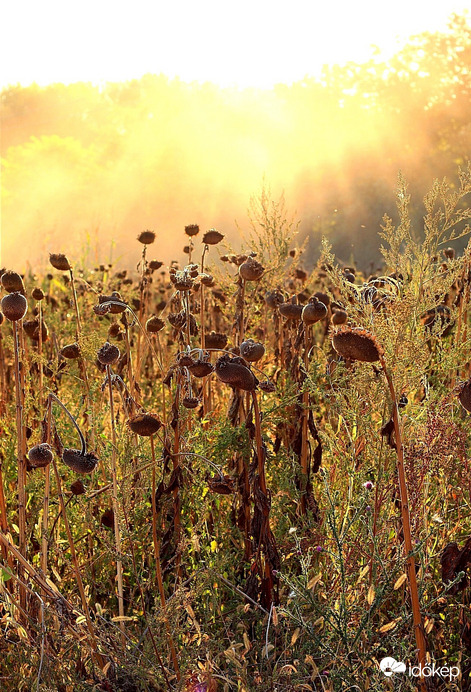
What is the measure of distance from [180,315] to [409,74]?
63.4 feet

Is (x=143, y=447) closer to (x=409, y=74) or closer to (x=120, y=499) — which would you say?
(x=120, y=499)

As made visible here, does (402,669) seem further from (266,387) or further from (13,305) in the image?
(13,305)

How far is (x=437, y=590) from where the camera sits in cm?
184

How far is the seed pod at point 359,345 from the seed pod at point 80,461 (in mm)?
536

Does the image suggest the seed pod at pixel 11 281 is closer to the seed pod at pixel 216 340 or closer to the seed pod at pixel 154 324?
the seed pod at pixel 154 324

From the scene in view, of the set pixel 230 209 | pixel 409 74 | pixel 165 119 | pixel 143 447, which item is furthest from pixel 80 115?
pixel 143 447

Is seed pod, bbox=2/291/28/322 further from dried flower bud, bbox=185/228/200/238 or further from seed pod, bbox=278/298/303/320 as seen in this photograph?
dried flower bud, bbox=185/228/200/238

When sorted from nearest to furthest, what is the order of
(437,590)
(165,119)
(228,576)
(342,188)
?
(437,590), (228,576), (342,188), (165,119)

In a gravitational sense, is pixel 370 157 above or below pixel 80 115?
below

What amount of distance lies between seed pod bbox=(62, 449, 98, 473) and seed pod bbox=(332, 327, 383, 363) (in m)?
0.54

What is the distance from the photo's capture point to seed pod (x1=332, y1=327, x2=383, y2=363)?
1180 mm

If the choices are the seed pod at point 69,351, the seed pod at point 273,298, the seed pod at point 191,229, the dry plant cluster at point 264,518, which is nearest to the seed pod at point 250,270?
the dry plant cluster at point 264,518

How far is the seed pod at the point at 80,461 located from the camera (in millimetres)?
1396

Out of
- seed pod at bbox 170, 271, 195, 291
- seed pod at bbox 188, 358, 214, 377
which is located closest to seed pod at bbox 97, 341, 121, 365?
seed pod at bbox 188, 358, 214, 377
